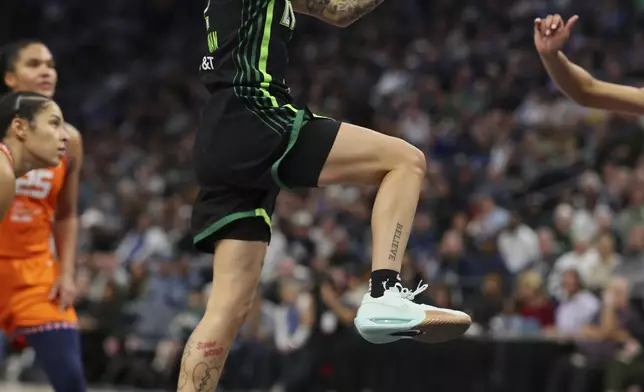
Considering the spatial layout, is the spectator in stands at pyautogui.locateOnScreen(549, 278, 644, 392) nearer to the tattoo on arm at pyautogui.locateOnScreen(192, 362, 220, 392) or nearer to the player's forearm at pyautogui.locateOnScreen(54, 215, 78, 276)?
the player's forearm at pyautogui.locateOnScreen(54, 215, 78, 276)

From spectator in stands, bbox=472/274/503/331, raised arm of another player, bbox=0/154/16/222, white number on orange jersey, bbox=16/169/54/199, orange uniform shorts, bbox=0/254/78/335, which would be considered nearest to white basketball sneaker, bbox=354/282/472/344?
Result: raised arm of another player, bbox=0/154/16/222

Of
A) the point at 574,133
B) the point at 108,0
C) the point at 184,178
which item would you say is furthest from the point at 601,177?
the point at 108,0

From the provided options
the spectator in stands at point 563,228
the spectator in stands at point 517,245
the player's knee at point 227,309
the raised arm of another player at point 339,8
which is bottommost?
the spectator in stands at point 517,245

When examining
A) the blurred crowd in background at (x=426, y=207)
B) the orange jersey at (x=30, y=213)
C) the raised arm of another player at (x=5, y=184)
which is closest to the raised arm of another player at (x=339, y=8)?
the raised arm of another player at (x=5, y=184)

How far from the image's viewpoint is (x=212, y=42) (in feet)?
16.0

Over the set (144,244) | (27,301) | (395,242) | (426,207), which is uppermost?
(395,242)

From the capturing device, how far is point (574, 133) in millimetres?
13359

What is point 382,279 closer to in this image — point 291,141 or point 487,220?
point 291,141

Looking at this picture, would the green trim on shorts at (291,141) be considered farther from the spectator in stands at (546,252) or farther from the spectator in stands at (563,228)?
the spectator in stands at (563,228)

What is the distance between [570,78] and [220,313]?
6.21 feet

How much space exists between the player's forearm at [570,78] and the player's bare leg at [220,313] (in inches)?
60.4

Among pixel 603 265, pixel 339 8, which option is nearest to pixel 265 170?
pixel 339 8

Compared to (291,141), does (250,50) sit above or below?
above

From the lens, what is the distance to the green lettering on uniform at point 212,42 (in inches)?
191
